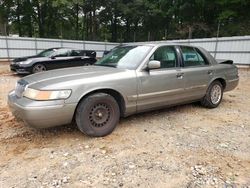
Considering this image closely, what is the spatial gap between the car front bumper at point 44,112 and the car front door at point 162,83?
1.28 m

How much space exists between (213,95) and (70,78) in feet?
11.1

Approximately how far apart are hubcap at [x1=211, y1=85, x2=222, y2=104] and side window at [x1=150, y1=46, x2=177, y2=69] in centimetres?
140

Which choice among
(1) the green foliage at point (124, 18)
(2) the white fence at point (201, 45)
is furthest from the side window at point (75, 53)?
(1) the green foliage at point (124, 18)

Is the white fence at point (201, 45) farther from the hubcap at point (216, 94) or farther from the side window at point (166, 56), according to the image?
the side window at point (166, 56)

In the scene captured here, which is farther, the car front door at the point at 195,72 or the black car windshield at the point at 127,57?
the car front door at the point at 195,72

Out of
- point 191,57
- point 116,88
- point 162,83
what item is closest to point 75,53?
point 191,57

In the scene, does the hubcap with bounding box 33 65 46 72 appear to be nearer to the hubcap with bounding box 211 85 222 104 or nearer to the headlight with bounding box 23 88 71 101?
the headlight with bounding box 23 88 71 101

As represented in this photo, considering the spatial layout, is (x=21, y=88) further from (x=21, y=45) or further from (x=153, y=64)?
(x=21, y=45)

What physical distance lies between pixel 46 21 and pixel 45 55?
21.5 m

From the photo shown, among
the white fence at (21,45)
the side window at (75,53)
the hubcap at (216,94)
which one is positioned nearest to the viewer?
the hubcap at (216,94)

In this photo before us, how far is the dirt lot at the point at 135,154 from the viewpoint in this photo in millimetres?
2652

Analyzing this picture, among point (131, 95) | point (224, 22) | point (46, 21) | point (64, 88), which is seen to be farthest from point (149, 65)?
point (46, 21)

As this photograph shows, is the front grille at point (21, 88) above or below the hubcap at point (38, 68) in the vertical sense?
above

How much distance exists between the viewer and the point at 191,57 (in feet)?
16.2
